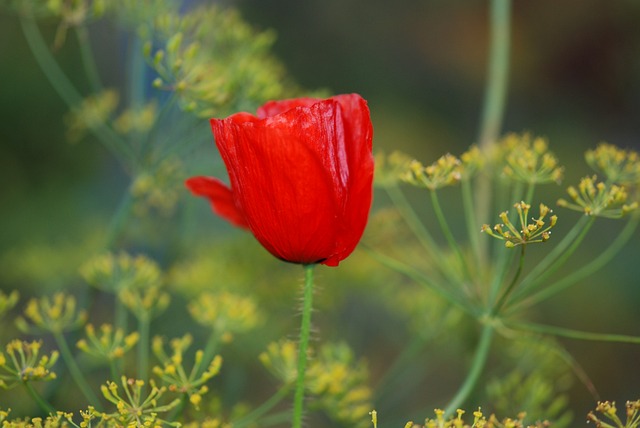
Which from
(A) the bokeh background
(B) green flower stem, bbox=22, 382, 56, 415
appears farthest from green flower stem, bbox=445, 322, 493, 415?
(A) the bokeh background

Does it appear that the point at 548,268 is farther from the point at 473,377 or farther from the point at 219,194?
the point at 219,194

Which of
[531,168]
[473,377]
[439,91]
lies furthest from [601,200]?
[439,91]

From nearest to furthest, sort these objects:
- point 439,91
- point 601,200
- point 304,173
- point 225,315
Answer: point 304,173, point 601,200, point 225,315, point 439,91

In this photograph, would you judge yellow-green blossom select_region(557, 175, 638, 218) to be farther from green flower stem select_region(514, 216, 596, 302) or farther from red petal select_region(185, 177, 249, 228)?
red petal select_region(185, 177, 249, 228)

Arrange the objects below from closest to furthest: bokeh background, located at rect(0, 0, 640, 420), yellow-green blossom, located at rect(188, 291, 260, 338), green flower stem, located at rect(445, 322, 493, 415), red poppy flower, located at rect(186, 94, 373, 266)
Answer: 1. red poppy flower, located at rect(186, 94, 373, 266)
2. green flower stem, located at rect(445, 322, 493, 415)
3. yellow-green blossom, located at rect(188, 291, 260, 338)
4. bokeh background, located at rect(0, 0, 640, 420)

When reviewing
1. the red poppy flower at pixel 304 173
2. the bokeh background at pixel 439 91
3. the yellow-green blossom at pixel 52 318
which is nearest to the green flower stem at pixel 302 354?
the red poppy flower at pixel 304 173

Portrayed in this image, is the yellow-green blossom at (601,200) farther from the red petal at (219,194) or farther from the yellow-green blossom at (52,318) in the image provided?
the yellow-green blossom at (52,318)
